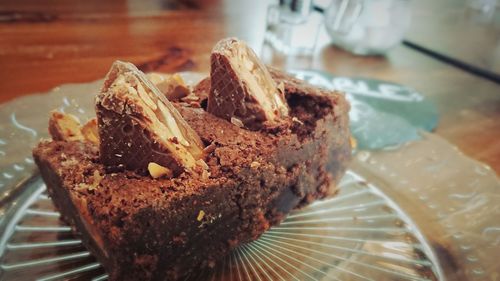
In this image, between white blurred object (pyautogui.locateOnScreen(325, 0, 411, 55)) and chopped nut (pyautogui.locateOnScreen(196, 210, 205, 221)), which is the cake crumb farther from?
white blurred object (pyautogui.locateOnScreen(325, 0, 411, 55))

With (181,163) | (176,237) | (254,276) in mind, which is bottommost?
(254,276)

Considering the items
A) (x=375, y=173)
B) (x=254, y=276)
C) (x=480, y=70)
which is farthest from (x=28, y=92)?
(x=480, y=70)

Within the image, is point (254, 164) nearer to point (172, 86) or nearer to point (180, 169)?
point (180, 169)

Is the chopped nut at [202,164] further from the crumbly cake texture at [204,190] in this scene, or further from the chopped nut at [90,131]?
the chopped nut at [90,131]

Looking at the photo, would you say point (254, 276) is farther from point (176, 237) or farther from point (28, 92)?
point (28, 92)

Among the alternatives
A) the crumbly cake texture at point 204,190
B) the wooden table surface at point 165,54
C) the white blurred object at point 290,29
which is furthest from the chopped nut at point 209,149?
the white blurred object at point 290,29

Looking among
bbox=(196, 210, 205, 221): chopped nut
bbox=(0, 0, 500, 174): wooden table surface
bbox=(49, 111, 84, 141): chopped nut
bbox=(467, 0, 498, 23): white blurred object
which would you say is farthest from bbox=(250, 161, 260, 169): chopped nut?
bbox=(467, 0, 498, 23): white blurred object
